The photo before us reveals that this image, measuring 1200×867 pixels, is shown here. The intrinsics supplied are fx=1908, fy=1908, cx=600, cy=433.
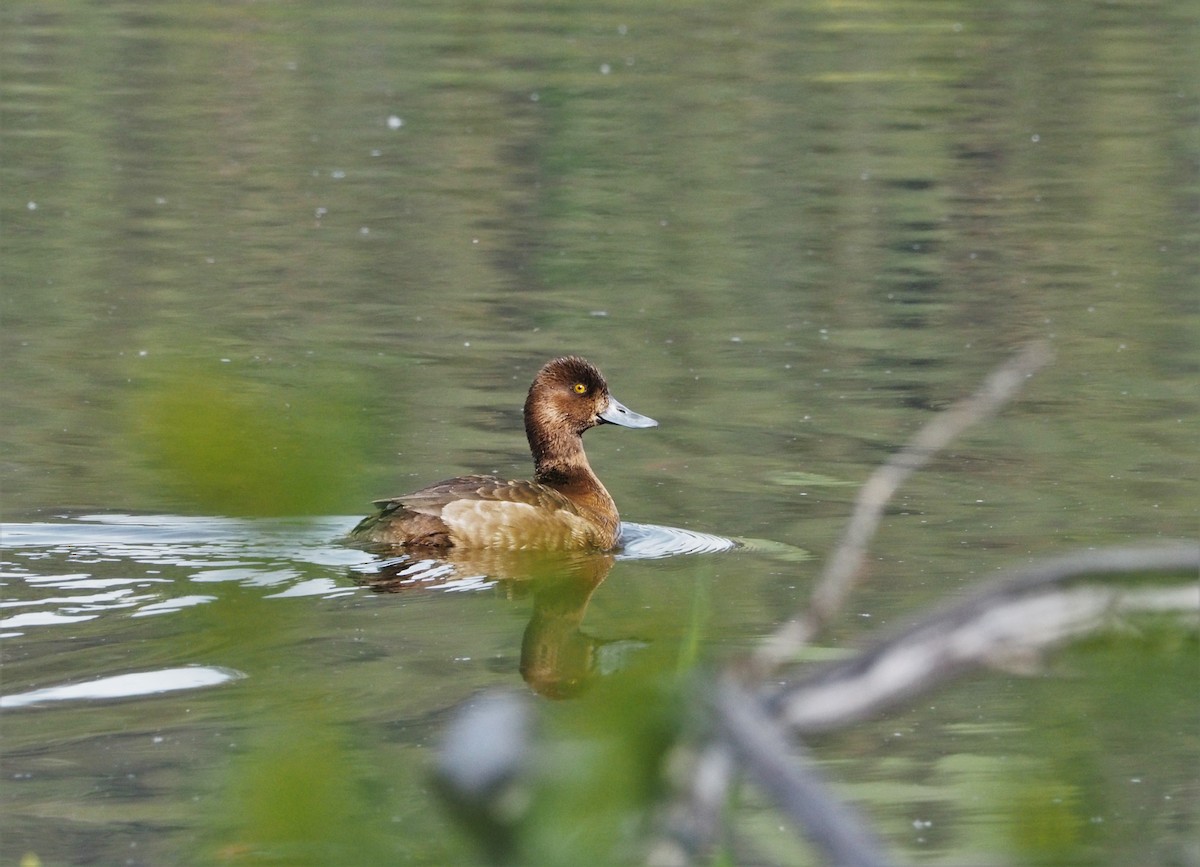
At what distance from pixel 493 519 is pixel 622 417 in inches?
60.1

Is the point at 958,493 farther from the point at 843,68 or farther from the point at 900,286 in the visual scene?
the point at 843,68

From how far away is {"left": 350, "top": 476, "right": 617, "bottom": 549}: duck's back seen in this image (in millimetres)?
7469

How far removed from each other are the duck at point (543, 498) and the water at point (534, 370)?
0.55 feet

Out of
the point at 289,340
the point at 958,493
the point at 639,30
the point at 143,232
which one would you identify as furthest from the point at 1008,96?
the point at 958,493

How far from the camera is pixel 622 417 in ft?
29.8

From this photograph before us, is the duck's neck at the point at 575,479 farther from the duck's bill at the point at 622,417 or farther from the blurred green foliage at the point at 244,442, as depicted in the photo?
the blurred green foliage at the point at 244,442

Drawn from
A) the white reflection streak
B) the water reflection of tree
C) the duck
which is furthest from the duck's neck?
the water reflection of tree

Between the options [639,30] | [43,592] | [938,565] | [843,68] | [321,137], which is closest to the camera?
[43,592]

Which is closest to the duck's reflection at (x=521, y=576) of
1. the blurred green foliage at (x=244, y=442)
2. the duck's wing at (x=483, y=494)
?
the duck's wing at (x=483, y=494)

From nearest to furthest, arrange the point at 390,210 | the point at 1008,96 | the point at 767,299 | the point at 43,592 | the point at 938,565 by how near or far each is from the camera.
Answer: the point at 43,592, the point at 938,565, the point at 767,299, the point at 390,210, the point at 1008,96

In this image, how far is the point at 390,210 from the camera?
15852mm

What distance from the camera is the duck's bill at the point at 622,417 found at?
9.01m

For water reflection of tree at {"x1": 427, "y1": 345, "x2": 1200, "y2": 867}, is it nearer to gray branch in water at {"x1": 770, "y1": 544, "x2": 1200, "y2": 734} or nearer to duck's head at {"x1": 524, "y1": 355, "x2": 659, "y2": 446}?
gray branch in water at {"x1": 770, "y1": 544, "x2": 1200, "y2": 734}

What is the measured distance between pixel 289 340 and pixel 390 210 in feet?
15.5
